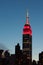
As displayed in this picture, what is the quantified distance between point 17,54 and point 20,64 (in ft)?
34.9

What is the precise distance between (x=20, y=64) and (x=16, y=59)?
516cm

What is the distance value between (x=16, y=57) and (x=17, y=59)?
1982 mm

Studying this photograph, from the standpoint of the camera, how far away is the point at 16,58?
184 m

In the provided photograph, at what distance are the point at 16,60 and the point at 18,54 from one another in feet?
37.2

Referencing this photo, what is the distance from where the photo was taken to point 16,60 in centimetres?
18650

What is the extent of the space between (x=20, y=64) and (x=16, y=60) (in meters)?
4.83

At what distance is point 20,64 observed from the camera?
188 metres

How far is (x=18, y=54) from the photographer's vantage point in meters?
197

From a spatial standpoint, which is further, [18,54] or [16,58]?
[18,54]

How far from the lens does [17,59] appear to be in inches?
7490

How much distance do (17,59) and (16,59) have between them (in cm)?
311

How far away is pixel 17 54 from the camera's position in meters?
196
